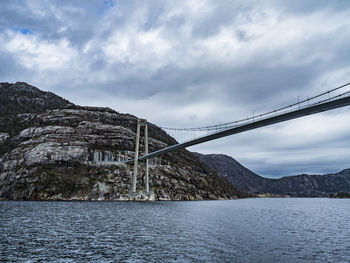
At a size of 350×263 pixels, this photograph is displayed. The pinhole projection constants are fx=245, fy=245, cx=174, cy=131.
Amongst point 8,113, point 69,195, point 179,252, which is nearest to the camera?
point 179,252

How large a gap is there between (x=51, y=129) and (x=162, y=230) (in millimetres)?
114086

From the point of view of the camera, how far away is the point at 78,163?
365 ft

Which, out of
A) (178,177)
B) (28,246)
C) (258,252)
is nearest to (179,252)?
(258,252)

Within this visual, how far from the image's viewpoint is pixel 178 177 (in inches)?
5143

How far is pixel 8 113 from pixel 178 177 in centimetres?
12094

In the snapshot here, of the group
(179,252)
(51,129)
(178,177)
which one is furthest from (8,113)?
(179,252)

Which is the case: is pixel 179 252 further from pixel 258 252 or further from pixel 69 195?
pixel 69 195

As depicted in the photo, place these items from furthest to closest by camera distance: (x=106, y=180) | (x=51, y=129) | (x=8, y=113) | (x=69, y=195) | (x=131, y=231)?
(x=8, y=113)
(x=51, y=129)
(x=106, y=180)
(x=69, y=195)
(x=131, y=231)

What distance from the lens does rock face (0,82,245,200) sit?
9838 centimetres

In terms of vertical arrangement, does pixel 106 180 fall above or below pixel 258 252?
above

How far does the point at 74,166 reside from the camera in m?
110

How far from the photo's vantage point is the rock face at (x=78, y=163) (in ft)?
323

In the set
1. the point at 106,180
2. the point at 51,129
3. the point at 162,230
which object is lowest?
the point at 162,230

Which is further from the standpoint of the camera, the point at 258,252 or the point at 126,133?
the point at 126,133
